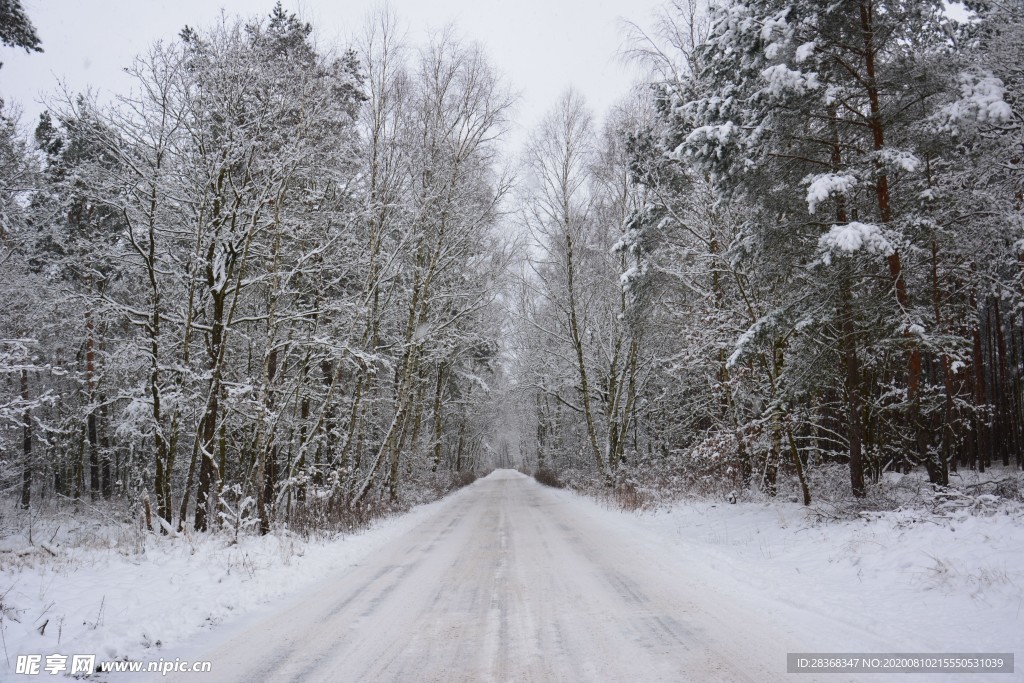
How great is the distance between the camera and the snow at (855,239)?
23.4 feet

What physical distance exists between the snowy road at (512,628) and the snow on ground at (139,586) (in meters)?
0.60

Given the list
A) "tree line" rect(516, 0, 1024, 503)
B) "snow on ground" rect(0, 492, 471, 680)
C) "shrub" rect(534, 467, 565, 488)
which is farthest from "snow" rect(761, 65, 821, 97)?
"shrub" rect(534, 467, 565, 488)

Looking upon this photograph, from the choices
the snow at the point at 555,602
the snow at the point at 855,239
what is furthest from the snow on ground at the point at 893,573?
the snow at the point at 855,239

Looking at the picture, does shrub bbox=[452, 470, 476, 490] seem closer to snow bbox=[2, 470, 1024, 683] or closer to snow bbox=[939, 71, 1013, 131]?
snow bbox=[2, 470, 1024, 683]

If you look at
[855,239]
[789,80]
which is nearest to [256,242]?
[789,80]

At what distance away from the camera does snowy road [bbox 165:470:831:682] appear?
12.9ft

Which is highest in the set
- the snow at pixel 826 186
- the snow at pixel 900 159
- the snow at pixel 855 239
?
the snow at pixel 900 159

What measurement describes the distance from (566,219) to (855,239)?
13.9m

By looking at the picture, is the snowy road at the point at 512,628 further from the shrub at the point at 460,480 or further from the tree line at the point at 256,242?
the shrub at the point at 460,480

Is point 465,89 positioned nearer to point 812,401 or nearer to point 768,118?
point 768,118

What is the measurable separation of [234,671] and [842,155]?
11825 millimetres

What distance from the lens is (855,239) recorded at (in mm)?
7117

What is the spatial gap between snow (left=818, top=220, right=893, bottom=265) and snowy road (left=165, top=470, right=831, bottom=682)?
4902mm

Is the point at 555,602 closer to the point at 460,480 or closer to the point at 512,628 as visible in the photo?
the point at 512,628
